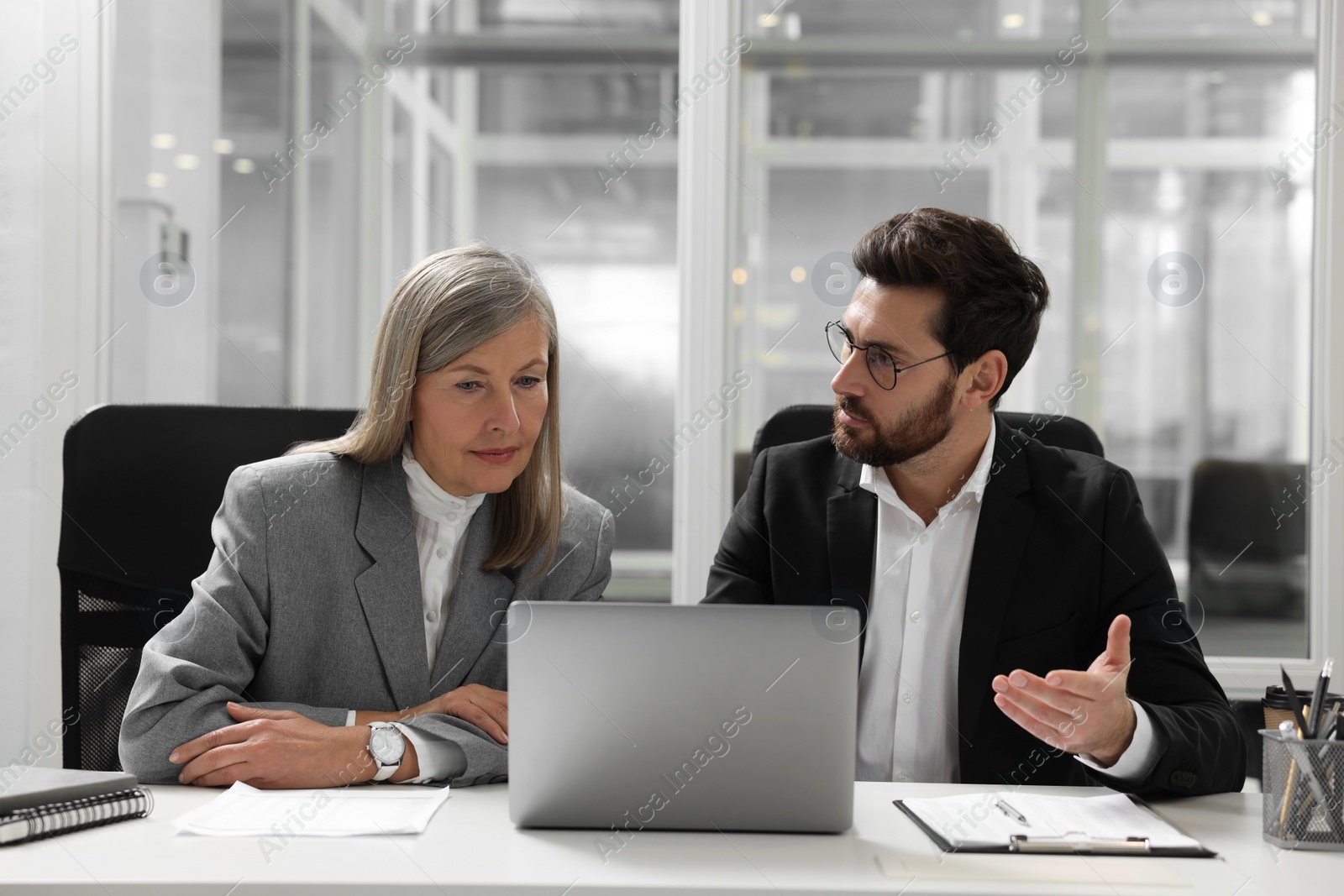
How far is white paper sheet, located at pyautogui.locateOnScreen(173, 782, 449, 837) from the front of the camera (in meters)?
1.04

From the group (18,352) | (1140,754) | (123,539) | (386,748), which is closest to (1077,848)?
(1140,754)

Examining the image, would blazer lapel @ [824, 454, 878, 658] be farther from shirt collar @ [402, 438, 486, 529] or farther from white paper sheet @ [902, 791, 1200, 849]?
shirt collar @ [402, 438, 486, 529]

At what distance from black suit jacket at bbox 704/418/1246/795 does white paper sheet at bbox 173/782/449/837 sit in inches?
26.4

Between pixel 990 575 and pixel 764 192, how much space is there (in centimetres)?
153

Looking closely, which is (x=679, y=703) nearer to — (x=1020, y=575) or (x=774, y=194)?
(x=1020, y=575)

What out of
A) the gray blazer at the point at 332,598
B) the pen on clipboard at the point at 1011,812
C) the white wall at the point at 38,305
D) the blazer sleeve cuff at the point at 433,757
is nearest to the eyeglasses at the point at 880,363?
the gray blazer at the point at 332,598

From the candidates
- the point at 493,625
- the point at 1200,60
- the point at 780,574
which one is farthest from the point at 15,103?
the point at 1200,60

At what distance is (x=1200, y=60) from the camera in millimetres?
2752

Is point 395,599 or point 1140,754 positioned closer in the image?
point 1140,754

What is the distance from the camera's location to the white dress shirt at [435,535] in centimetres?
157

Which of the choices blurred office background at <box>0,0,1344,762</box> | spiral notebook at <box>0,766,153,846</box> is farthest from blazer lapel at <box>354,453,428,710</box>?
blurred office background at <box>0,0,1344,762</box>

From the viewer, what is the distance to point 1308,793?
40.9 inches

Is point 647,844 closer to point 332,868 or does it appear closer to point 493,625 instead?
point 332,868

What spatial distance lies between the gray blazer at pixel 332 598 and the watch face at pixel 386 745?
A: 0.11 m
